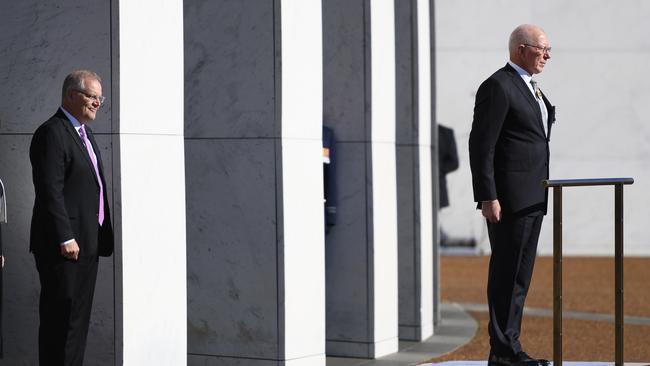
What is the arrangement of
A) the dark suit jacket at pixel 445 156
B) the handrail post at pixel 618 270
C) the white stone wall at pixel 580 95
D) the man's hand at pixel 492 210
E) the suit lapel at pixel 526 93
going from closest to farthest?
the man's hand at pixel 492 210
the suit lapel at pixel 526 93
the handrail post at pixel 618 270
the dark suit jacket at pixel 445 156
the white stone wall at pixel 580 95

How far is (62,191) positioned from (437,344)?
16.6ft

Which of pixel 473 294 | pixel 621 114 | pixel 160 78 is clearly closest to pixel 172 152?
pixel 160 78

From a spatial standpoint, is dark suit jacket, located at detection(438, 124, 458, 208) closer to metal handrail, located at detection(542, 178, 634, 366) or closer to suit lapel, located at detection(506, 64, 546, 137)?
metal handrail, located at detection(542, 178, 634, 366)

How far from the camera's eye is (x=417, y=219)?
36.2 feet

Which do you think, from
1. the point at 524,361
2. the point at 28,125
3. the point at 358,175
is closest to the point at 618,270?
the point at 524,361

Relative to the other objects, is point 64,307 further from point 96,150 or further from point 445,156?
point 445,156

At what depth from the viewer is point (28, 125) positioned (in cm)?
699

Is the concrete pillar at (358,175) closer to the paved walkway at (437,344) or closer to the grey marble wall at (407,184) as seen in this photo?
the paved walkway at (437,344)

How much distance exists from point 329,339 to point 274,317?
1.73 m

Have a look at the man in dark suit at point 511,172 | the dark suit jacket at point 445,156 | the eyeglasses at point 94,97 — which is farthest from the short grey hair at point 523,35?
the dark suit jacket at point 445,156

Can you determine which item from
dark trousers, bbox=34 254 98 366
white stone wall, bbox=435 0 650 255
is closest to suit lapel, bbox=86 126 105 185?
dark trousers, bbox=34 254 98 366

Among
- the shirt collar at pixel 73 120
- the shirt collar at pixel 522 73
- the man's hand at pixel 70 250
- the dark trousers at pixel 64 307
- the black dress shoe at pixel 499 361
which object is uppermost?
the shirt collar at pixel 522 73

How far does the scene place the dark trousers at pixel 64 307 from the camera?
6.40 m

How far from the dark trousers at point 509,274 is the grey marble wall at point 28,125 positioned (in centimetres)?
200
